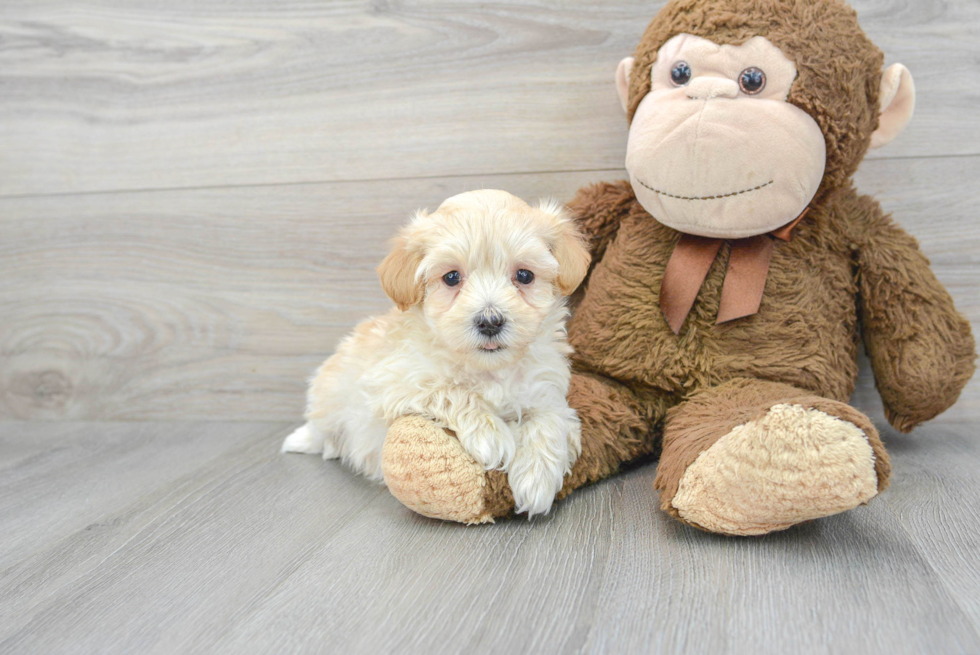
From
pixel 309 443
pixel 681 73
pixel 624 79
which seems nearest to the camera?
pixel 681 73

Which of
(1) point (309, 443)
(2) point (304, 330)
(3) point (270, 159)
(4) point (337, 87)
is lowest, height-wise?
(1) point (309, 443)

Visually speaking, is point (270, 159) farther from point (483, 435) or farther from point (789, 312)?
point (789, 312)

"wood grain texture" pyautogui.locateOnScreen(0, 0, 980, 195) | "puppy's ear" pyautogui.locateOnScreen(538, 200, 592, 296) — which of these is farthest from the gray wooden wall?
"puppy's ear" pyautogui.locateOnScreen(538, 200, 592, 296)

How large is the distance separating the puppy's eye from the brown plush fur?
24 centimetres

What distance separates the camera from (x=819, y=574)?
0.73 metres

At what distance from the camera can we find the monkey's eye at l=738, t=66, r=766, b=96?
946mm

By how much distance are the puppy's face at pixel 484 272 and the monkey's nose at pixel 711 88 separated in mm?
262

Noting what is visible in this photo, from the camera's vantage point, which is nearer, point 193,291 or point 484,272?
point 484,272

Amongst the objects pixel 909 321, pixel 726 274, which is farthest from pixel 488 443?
pixel 909 321

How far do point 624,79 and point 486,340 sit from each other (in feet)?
1.84

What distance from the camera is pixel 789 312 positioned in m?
1.04

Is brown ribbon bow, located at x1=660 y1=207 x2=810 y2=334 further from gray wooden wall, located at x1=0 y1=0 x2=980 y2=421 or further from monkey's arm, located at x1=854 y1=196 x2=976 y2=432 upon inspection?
gray wooden wall, located at x1=0 y1=0 x2=980 y2=421

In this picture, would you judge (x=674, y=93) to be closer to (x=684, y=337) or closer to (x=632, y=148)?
(x=632, y=148)

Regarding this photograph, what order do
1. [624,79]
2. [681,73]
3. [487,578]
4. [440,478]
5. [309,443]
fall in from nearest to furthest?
1. [487,578]
2. [440,478]
3. [681,73]
4. [624,79]
5. [309,443]
